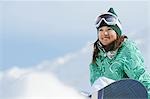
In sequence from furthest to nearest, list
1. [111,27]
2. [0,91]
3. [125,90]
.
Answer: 1. [0,91]
2. [111,27]
3. [125,90]

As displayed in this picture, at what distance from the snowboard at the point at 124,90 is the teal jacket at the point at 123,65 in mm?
41

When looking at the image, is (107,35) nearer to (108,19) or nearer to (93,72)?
(108,19)

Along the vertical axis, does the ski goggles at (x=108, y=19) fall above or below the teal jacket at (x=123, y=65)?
above

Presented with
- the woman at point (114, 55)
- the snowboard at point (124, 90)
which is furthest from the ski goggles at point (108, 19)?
the snowboard at point (124, 90)

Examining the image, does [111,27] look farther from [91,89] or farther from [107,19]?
[91,89]

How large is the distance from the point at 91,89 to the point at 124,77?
0.18 m

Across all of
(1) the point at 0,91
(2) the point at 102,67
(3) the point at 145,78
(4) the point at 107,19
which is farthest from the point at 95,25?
(1) the point at 0,91

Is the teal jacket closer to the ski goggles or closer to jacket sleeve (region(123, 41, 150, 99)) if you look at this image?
jacket sleeve (region(123, 41, 150, 99))

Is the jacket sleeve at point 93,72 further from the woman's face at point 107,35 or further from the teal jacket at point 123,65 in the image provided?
the woman's face at point 107,35

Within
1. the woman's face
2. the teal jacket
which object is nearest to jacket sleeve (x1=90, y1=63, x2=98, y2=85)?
the teal jacket

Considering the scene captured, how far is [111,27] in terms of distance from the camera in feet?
7.25

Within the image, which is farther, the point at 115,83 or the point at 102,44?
the point at 102,44

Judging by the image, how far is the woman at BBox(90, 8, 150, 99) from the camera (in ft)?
6.93

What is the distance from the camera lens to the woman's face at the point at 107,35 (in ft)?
7.22
